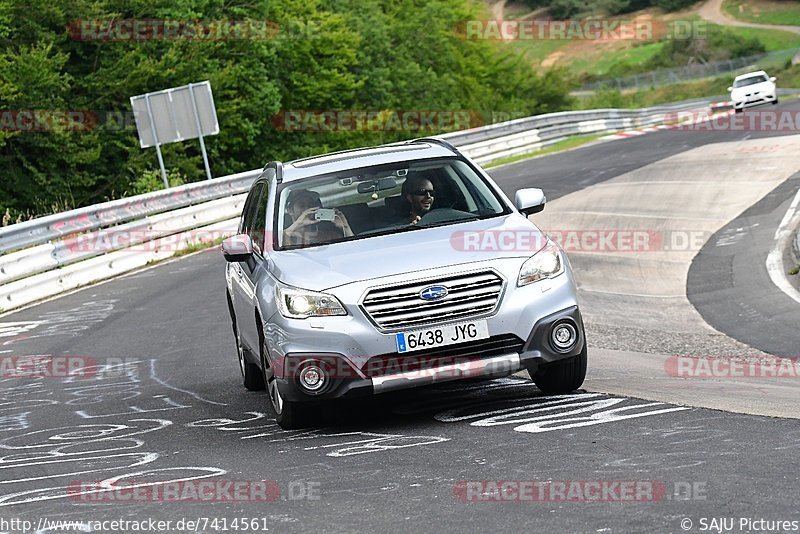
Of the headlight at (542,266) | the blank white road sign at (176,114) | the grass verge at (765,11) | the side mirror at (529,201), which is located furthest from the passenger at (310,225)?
the grass verge at (765,11)

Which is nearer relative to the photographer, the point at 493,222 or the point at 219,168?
the point at 493,222

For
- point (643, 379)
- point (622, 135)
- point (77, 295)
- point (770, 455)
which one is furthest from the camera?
point (622, 135)

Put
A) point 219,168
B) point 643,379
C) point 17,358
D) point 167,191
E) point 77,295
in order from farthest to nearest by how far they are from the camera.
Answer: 1. point 219,168
2. point 167,191
3. point 77,295
4. point 17,358
5. point 643,379

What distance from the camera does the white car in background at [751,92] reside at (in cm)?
4775

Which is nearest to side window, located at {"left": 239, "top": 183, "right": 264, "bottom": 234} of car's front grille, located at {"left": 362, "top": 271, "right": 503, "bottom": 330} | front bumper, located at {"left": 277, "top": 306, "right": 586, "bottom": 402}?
front bumper, located at {"left": 277, "top": 306, "right": 586, "bottom": 402}

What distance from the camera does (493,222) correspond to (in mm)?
8727

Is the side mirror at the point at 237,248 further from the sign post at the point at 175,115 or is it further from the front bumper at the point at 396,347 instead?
the sign post at the point at 175,115

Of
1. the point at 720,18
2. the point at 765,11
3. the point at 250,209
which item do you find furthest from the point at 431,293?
the point at 765,11

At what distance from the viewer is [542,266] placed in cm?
816

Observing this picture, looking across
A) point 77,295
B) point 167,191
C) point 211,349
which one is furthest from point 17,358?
point 167,191

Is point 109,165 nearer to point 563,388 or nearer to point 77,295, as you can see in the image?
point 77,295

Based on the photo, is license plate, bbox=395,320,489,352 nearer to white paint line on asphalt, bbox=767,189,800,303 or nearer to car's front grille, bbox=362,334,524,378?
car's front grille, bbox=362,334,524,378

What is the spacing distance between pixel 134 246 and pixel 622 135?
23442mm

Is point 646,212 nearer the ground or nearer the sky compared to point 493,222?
nearer the ground
